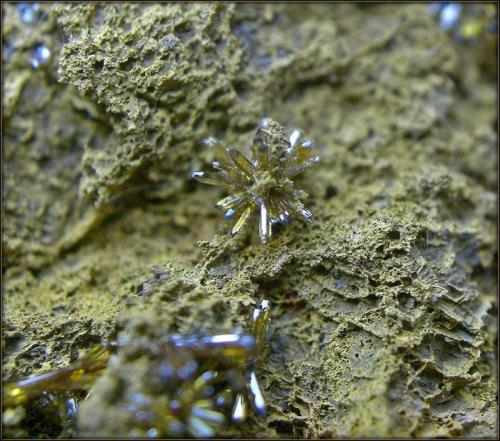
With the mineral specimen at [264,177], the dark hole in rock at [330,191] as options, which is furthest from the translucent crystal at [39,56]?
the dark hole in rock at [330,191]

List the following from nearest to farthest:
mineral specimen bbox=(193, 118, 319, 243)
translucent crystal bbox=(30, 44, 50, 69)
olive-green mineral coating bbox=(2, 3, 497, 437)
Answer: olive-green mineral coating bbox=(2, 3, 497, 437) < mineral specimen bbox=(193, 118, 319, 243) < translucent crystal bbox=(30, 44, 50, 69)

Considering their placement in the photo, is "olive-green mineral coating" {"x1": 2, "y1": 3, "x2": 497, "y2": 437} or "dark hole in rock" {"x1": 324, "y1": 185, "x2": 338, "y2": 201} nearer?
"olive-green mineral coating" {"x1": 2, "y1": 3, "x2": 497, "y2": 437}

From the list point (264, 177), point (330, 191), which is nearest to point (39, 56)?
point (264, 177)

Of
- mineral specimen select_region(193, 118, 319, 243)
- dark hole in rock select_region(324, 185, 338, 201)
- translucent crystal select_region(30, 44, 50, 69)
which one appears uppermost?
translucent crystal select_region(30, 44, 50, 69)

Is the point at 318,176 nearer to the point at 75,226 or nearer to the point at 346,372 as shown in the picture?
the point at 346,372

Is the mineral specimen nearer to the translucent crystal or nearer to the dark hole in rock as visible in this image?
the dark hole in rock

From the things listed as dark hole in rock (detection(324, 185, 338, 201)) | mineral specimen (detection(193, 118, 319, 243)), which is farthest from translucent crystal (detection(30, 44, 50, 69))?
dark hole in rock (detection(324, 185, 338, 201))

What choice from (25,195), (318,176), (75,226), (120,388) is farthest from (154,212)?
(120,388)

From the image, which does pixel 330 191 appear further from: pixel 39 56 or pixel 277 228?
pixel 39 56

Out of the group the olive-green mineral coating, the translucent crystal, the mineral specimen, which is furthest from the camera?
the translucent crystal
